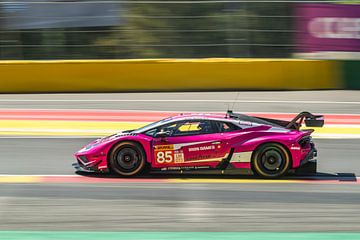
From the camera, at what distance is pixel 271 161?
33.8 feet

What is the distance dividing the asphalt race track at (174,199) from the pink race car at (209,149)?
21 cm

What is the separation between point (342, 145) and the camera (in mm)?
13391

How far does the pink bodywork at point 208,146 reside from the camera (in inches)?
400

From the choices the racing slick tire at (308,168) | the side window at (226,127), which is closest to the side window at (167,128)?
the side window at (226,127)

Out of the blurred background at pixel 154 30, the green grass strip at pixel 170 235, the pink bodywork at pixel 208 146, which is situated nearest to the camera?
the green grass strip at pixel 170 235

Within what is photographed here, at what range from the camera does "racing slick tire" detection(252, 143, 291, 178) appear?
10.2m

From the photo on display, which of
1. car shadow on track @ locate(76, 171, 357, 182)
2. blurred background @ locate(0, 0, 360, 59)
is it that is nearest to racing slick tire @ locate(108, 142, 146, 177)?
car shadow on track @ locate(76, 171, 357, 182)

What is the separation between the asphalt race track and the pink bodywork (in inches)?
11.2

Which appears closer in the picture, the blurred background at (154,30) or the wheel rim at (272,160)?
the wheel rim at (272,160)

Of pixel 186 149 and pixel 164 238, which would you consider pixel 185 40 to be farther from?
pixel 164 238

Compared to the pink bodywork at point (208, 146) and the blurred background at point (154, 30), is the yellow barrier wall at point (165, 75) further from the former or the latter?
the pink bodywork at point (208, 146)

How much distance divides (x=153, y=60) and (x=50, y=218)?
500 inches

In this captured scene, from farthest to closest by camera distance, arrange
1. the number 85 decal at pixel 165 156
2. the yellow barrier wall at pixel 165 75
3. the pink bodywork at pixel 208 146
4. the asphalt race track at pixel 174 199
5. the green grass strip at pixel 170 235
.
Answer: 1. the yellow barrier wall at pixel 165 75
2. the number 85 decal at pixel 165 156
3. the pink bodywork at pixel 208 146
4. the asphalt race track at pixel 174 199
5. the green grass strip at pixel 170 235

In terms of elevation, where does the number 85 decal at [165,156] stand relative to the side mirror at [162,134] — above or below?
below
